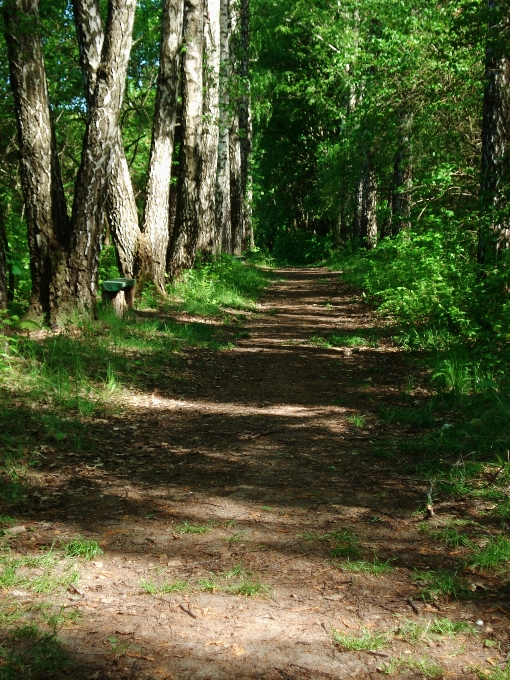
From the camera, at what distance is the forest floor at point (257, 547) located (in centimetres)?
289

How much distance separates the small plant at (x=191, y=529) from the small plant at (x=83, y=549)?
1.82 ft

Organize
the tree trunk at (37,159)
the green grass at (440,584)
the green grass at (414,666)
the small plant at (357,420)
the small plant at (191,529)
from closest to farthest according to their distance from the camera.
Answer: the green grass at (414,666), the green grass at (440,584), the small plant at (191,529), the small plant at (357,420), the tree trunk at (37,159)

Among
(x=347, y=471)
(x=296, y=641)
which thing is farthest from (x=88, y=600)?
(x=347, y=471)

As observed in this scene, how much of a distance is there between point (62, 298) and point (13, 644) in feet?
20.9

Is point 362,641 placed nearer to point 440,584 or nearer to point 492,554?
point 440,584

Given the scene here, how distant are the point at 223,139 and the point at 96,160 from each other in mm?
11097

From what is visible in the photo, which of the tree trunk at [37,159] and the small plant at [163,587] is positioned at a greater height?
the tree trunk at [37,159]

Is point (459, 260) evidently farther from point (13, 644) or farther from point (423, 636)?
point (13, 644)

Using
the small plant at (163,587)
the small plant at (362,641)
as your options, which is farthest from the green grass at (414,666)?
the small plant at (163,587)

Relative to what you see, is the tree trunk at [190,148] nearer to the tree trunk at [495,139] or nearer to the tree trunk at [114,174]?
the tree trunk at [114,174]

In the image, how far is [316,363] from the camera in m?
9.30

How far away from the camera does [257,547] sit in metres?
3.95

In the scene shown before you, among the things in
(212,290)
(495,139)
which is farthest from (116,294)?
(495,139)

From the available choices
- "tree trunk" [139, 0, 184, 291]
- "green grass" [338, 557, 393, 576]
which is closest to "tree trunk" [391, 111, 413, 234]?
"tree trunk" [139, 0, 184, 291]
